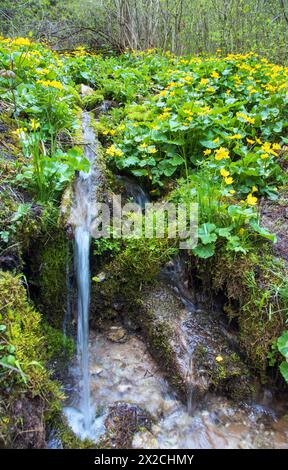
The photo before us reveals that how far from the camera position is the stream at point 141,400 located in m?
2.35

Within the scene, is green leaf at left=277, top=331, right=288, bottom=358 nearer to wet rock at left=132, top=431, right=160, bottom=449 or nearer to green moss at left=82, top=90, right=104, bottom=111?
wet rock at left=132, top=431, right=160, bottom=449

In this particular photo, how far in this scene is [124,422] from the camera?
A: 2.37 metres

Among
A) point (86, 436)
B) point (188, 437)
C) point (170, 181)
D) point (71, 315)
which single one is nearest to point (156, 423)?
point (188, 437)

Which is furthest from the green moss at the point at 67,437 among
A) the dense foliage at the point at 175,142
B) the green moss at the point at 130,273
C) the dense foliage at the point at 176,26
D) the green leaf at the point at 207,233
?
the dense foliage at the point at 176,26

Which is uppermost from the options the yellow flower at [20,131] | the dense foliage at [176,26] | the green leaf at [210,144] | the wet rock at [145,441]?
the dense foliage at [176,26]

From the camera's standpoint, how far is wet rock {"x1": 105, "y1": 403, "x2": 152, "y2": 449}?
7.48 ft

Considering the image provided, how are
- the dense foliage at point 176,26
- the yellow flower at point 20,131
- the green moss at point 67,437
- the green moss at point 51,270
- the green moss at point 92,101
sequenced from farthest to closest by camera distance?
the dense foliage at point 176,26, the green moss at point 92,101, the yellow flower at point 20,131, the green moss at point 51,270, the green moss at point 67,437

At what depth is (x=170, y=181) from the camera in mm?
3525

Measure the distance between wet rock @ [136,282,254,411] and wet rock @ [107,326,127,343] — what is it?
0.57 ft

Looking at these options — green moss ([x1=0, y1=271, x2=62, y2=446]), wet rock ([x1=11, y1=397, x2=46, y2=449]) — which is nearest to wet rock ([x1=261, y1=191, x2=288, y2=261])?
green moss ([x1=0, y1=271, x2=62, y2=446])

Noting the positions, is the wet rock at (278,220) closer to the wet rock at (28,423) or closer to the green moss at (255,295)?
the green moss at (255,295)
